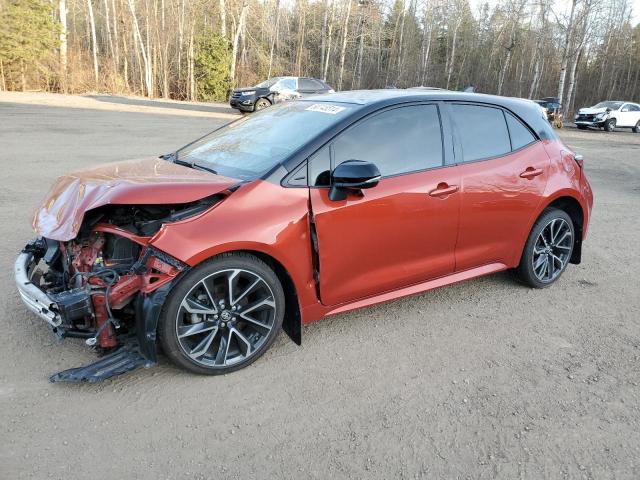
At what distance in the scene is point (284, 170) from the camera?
127 inches

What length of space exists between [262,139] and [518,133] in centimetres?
A: 217

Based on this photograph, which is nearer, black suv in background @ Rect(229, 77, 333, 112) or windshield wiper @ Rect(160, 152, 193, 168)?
windshield wiper @ Rect(160, 152, 193, 168)

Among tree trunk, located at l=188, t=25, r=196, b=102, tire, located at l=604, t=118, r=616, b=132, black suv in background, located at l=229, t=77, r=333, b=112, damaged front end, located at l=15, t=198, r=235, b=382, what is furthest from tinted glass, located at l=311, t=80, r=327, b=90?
damaged front end, located at l=15, t=198, r=235, b=382

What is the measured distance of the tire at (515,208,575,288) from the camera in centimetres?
446

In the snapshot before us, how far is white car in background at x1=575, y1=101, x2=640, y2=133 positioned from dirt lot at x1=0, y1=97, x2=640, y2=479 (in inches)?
1077

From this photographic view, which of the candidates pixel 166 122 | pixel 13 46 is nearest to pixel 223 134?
pixel 166 122

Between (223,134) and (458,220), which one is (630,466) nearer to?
(458,220)

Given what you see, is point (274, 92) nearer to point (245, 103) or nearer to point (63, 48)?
point (245, 103)

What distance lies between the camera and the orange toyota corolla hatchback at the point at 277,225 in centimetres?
290

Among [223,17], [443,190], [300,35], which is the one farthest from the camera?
[300,35]

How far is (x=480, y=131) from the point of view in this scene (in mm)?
4078

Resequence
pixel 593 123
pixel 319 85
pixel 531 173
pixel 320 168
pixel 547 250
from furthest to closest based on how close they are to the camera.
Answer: pixel 593 123
pixel 319 85
pixel 547 250
pixel 531 173
pixel 320 168

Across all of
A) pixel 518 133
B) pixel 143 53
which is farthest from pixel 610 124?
pixel 143 53

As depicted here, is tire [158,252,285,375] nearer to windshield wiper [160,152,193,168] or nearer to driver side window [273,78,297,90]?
windshield wiper [160,152,193,168]
